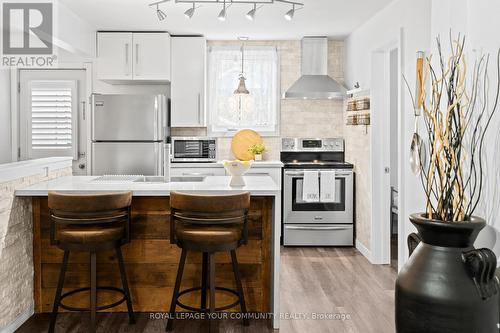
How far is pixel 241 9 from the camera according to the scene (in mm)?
4832

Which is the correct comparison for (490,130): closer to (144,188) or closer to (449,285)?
(449,285)

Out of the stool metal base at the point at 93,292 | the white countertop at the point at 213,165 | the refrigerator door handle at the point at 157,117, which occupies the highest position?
the refrigerator door handle at the point at 157,117

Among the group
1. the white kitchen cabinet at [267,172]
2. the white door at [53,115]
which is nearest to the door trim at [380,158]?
the white kitchen cabinet at [267,172]

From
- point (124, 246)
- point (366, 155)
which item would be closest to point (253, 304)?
point (124, 246)

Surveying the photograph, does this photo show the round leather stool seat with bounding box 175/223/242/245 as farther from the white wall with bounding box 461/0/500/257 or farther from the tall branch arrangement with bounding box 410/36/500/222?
the white wall with bounding box 461/0/500/257

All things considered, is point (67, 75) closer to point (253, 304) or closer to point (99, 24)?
point (99, 24)

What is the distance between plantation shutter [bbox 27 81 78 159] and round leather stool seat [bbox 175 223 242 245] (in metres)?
3.26

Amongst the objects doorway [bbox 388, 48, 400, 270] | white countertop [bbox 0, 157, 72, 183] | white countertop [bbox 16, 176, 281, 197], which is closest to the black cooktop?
doorway [bbox 388, 48, 400, 270]

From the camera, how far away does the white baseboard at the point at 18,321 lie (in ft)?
10.2

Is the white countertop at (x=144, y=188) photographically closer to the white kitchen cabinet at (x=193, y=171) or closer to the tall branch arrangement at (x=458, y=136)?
the tall branch arrangement at (x=458, y=136)

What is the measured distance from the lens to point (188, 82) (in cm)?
597

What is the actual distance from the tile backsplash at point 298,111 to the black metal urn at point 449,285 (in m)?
4.30

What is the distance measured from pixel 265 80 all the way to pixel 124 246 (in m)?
3.45

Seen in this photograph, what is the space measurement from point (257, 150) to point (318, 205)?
1020mm
